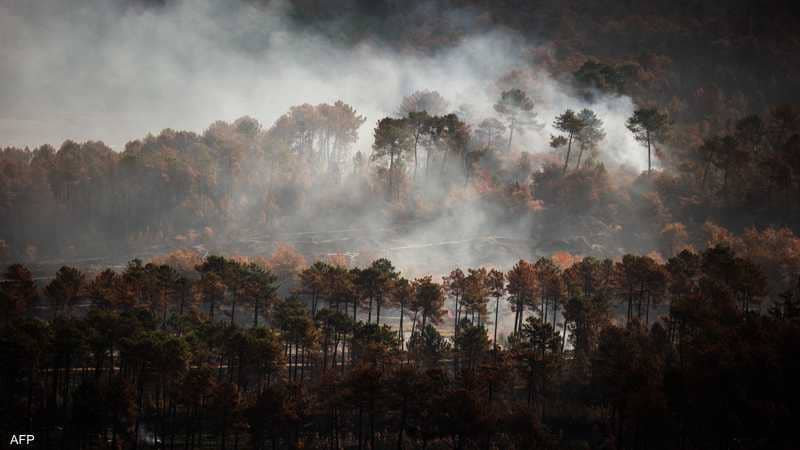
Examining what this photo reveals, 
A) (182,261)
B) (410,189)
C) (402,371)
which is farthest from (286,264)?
(402,371)

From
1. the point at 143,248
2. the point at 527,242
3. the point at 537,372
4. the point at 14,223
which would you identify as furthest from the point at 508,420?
the point at 14,223

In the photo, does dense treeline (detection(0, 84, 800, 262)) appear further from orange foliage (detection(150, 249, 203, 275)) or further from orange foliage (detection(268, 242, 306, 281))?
orange foliage (detection(268, 242, 306, 281))

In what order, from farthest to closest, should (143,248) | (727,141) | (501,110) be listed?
(501,110)
(143,248)
(727,141)

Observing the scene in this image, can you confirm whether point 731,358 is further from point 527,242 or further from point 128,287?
point 527,242

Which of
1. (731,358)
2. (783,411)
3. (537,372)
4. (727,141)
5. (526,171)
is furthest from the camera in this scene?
(526,171)

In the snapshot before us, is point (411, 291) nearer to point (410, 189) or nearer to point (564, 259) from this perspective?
point (564, 259)

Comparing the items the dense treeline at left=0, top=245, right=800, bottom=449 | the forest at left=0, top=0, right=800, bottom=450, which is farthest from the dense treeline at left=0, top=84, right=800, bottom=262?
the dense treeline at left=0, top=245, right=800, bottom=449

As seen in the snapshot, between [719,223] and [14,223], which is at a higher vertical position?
[719,223]

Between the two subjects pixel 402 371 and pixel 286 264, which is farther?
pixel 286 264
